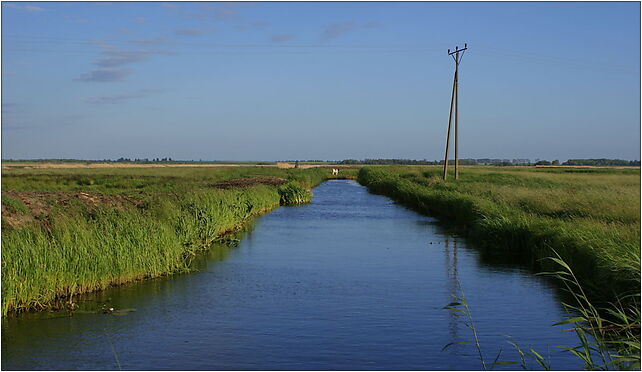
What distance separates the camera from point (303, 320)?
36.8 feet

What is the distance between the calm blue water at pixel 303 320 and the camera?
29.9 feet

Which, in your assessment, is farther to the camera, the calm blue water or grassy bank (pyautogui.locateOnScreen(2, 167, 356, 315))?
grassy bank (pyautogui.locateOnScreen(2, 167, 356, 315))

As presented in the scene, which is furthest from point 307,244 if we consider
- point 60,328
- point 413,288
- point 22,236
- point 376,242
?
point 60,328

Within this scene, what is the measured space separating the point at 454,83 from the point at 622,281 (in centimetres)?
3227

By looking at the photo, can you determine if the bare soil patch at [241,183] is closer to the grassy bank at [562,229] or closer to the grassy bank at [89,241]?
the grassy bank at [562,229]

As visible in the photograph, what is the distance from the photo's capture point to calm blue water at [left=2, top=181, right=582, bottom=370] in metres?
9.11

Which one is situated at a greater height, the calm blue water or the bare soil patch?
the bare soil patch

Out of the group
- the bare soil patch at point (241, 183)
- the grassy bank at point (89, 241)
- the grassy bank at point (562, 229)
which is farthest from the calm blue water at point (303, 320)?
the bare soil patch at point (241, 183)

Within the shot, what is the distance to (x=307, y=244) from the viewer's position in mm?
21562

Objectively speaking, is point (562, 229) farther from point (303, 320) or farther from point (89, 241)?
point (89, 241)

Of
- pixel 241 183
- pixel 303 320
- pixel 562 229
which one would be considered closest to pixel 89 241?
pixel 303 320

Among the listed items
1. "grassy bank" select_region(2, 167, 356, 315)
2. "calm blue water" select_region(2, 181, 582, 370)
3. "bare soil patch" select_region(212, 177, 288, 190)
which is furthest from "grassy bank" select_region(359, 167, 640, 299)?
"bare soil patch" select_region(212, 177, 288, 190)

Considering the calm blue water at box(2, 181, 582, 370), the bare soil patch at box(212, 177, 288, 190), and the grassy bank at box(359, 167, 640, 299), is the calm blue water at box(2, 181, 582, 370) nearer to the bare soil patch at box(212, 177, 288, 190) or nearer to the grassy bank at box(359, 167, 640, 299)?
the grassy bank at box(359, 167, 640, 299)

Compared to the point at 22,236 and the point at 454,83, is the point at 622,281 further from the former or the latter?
the point at 454,83
